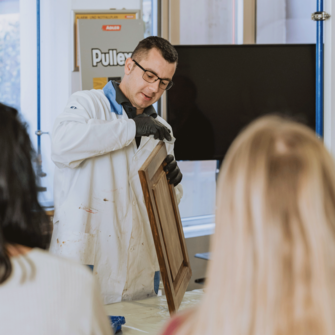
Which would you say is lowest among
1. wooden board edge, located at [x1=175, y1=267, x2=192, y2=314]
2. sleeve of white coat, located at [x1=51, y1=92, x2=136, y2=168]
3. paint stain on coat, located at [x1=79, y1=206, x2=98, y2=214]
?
wooden board edge, located at [x1=175, y1=267, x2=192, y2=314]

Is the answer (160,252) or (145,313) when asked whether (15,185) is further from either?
(145,313)

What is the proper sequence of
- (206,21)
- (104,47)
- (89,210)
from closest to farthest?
(89,210) → (104,47) → (206,21)

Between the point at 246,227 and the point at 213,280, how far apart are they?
8 cm

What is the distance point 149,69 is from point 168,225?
74 centimetres

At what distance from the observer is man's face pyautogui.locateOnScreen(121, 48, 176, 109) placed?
66.6 inches

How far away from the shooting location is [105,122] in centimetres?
156

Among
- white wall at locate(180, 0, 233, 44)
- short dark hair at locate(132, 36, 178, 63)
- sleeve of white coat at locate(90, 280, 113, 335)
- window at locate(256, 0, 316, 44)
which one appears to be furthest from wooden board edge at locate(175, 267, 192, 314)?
window at locate(256, 0, 316, 44)

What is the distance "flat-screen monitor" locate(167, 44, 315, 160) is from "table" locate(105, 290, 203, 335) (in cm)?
100

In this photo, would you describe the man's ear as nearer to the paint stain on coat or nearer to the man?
the man

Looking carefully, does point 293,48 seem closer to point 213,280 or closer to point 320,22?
point 320,22

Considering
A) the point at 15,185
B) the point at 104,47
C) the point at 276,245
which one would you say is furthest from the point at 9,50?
the point at 276,245

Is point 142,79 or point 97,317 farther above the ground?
point 142,79

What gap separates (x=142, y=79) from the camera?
1706 mm

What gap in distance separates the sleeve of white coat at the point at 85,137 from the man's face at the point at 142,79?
0.21m
